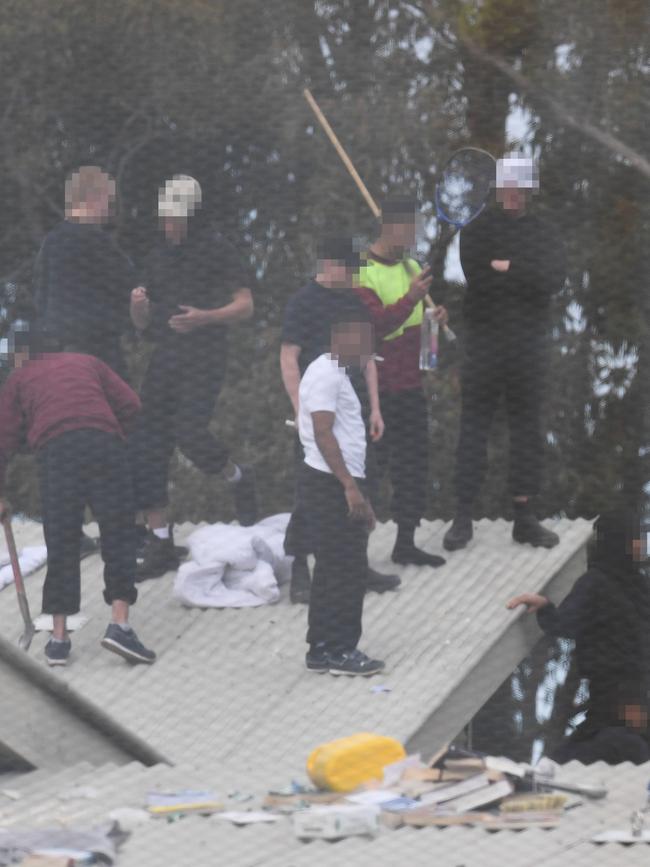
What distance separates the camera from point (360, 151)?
3.36 metres

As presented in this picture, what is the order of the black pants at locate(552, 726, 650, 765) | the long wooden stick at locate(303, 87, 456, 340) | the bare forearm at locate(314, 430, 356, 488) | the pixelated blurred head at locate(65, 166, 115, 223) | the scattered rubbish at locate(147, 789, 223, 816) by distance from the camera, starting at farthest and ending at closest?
the long wooden stick at locate(303, 87, 456, 340) < the pixelated blurred head at locate(65, 166, 115, 223) < the bare forearm at locate(314, 430, 356, 488) < the black pants at locate(552, 726, 650, 765) < the scattered rubbish at locate(147, 789, 223, 816)

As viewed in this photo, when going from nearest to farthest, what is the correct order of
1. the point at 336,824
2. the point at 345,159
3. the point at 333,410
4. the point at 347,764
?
the point at 336,824 < the point at 347,764 < the point at 333,410 < the point at 345,159

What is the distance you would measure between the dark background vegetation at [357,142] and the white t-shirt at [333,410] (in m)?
0.53

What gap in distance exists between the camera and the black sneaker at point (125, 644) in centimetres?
259

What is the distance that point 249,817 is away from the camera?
1.98 metres

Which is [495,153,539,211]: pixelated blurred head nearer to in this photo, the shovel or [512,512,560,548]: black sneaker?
[512,512,560,548]: black sneaker

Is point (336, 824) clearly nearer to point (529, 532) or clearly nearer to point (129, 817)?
point (129, 817)

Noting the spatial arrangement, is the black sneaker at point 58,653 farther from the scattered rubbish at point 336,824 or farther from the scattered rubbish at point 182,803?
the scattered rubbish at point 336,824

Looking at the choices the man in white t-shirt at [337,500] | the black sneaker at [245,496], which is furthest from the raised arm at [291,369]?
the black sneaker at [245,496]

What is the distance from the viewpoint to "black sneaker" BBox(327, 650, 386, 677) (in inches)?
97.6

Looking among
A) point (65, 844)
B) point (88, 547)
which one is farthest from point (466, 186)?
point (65, 844)

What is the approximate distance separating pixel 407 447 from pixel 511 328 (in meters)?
0.26

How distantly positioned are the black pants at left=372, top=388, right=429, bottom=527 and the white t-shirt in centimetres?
26

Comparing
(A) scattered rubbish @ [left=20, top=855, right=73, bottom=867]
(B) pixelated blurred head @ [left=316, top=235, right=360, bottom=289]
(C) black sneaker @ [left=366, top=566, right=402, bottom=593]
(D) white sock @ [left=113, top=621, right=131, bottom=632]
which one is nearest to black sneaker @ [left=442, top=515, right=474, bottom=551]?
(C) black sneaker @ [left=366, top=566, right=402, bottom=593]
